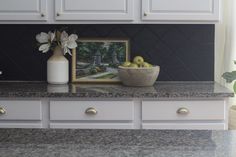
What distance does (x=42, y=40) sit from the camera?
10.0ft

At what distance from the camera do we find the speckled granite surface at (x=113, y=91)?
261cm

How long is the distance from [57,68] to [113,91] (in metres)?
0.57

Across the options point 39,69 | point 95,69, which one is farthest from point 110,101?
point 39,69

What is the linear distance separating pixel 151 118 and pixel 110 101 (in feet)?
0.94

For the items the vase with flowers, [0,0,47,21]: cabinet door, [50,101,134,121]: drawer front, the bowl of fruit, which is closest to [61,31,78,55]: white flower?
the vase with flowers

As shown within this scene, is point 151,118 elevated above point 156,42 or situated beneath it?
situated beneath

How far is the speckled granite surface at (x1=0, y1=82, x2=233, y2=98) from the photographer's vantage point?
2.61 m

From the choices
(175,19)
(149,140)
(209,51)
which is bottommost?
(149,140)

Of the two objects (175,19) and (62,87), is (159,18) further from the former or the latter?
A: (62,87)

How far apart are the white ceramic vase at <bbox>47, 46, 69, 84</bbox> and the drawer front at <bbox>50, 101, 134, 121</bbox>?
0.44 meters

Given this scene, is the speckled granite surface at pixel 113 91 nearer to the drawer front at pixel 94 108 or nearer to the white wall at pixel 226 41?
the drawer front at pixel 94 108

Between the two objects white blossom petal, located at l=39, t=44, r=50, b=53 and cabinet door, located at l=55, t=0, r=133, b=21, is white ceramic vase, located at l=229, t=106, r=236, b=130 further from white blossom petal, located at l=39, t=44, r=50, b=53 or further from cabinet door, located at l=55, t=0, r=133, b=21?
white blossom petal, located at l=39, t=44, r=50, b=53

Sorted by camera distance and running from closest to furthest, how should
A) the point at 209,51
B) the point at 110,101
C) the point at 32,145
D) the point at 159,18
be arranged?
the point at 32,145, the point at 110,101, the point at 159,18, the point at 209,51

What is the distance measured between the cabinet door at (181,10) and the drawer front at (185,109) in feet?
2.07
